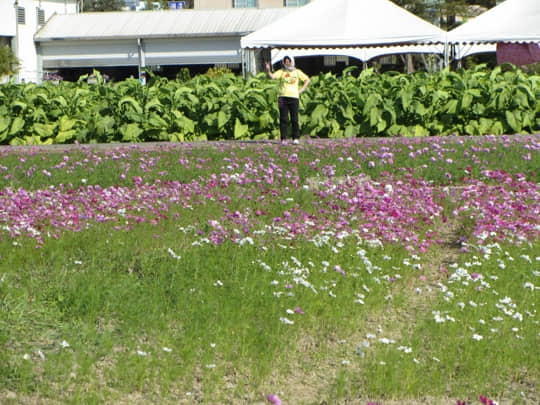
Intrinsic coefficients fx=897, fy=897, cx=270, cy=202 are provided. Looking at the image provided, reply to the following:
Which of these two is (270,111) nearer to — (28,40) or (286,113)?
(286,113)

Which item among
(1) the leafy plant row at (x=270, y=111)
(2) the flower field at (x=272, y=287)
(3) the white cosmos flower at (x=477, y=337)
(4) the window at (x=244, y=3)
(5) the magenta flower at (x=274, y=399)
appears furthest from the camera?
(4) the window at (x=244, y=3)

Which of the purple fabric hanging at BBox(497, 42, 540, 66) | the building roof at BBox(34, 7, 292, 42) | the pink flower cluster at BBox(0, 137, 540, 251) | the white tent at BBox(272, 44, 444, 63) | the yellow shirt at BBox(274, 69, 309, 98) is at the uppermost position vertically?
the building roof at BBox(34, 7, 292, 42)

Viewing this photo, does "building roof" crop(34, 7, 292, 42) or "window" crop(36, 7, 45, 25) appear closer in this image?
"building roof" crop(34, 7, 292, 42)

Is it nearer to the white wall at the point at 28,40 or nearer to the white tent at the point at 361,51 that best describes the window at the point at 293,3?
the white wall at the point at 28,40

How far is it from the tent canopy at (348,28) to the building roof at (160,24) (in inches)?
735

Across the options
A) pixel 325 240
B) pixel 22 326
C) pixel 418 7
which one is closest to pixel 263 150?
pixel 325 240

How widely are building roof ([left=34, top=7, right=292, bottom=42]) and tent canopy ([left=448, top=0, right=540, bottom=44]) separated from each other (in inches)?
764

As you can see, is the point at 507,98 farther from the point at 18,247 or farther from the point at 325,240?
the point at 18,247

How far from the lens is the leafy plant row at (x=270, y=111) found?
14.6 metres

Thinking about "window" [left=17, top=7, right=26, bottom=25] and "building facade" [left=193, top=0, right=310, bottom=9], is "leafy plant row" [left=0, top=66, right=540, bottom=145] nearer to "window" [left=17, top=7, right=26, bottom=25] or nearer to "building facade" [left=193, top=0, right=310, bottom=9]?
"window" [left=17, top=7, right=26, bottom=25]

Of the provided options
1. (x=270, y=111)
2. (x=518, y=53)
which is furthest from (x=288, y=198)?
(x=518, y=53)

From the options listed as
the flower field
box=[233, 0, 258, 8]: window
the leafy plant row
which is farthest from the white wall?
the flower field

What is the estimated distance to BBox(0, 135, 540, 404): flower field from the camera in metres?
4.61

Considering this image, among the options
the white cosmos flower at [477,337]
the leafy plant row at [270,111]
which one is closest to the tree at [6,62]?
the leafy plant row at [270,111]
